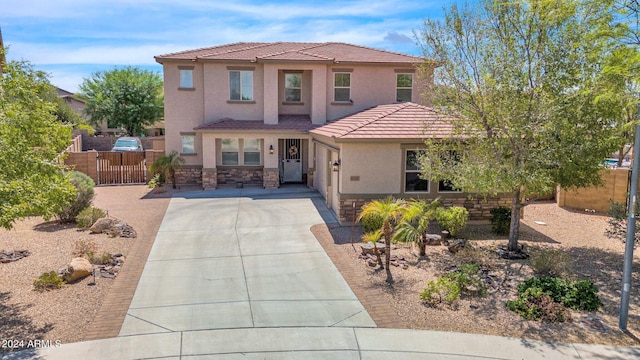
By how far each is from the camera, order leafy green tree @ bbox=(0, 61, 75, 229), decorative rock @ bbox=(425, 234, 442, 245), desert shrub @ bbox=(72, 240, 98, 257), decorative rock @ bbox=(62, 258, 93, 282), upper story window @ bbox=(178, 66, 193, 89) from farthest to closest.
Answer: upper story window @ bbox=(178, 66, 193, 89) → decorative rock @ bbox=(425, 234, 442, 245) → desert shrub @ bbox=(72, 240, 98, 257) → decorative rock @ bbox=(62, 258, 93, 282) → leafy green tree @ bbox=(0, 61, 75, 229)

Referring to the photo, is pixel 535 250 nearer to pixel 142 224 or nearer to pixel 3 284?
pixel 142 224

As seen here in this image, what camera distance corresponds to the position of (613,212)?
35.1ft

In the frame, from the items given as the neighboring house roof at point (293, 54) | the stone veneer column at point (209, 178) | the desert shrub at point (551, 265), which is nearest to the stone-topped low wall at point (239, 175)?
the stone veneer column at point (209, 178)

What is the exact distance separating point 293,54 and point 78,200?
11.7 m

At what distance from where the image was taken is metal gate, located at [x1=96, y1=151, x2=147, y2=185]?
76.2 feet

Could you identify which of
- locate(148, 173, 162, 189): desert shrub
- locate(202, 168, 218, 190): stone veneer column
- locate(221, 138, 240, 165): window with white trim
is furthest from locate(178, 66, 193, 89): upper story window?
locate(148, 173, 162, 189): desert shrub

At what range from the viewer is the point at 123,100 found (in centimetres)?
3856

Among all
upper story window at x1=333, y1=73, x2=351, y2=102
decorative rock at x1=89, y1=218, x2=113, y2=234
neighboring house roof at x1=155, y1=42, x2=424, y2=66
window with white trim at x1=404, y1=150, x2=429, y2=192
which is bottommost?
decorative rock at x1=89, y1=218, x2=113, y2=234

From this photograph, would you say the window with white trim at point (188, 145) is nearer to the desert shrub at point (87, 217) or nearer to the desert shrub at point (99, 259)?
the desert shrub at point (87, 217)

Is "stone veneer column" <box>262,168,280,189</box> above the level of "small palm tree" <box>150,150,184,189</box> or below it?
below

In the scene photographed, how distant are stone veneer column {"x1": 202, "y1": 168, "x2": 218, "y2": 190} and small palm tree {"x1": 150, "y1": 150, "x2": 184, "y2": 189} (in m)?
1.43

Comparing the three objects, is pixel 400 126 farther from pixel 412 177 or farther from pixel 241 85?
pixel 241 85

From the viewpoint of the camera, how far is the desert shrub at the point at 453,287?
28.8 feet

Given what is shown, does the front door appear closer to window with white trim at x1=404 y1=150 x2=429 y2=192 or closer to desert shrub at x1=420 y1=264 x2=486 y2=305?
window with white trim at x1=404 y1=150 x2=429 y2=192
